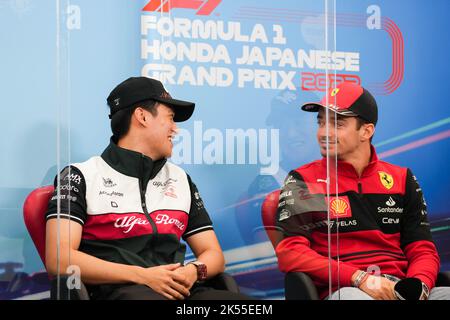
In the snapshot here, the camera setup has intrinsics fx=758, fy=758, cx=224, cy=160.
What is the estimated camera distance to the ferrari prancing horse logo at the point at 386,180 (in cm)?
334

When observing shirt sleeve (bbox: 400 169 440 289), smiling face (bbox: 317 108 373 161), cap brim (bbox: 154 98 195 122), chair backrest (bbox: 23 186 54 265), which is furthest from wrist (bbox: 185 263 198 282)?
shirt sleeve (bbox: 400 169 440 289)

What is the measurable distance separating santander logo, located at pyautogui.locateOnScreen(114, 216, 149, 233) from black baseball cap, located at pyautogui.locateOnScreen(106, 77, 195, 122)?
0.45 metres

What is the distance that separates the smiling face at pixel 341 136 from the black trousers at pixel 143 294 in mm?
764

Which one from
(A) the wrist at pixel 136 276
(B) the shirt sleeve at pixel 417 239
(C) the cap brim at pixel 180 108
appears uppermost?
(C) the cap brim at pixel 180 108

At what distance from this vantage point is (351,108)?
331cm

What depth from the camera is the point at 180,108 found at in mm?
3080

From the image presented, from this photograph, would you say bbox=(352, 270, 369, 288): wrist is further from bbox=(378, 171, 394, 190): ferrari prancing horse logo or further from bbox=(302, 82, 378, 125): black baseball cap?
bbox=(302, 82, 378, 125): black baseball cap

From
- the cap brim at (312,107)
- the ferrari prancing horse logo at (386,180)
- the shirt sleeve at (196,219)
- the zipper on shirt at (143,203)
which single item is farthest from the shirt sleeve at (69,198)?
the ferrari prancing horse logo at (386,180)

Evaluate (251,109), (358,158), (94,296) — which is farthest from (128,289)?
(358,158)

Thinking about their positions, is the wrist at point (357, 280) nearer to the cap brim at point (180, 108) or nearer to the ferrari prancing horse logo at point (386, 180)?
the ferrari prancing horse logo at point (386, 180)

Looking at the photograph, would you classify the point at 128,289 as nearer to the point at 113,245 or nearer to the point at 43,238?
the point at 113,245

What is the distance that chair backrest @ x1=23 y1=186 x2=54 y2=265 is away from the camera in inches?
108

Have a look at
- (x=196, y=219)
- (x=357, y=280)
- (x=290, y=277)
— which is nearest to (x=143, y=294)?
(x=196, y=219)
